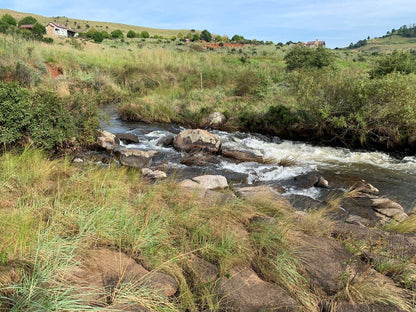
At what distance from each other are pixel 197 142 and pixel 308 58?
48.7 ft

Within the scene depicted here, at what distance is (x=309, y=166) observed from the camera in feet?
27.5

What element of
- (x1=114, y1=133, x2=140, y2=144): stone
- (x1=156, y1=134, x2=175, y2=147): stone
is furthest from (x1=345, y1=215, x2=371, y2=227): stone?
(x1=114, y1=133, x2=140, y2=144): stone

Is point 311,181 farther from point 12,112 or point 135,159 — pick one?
point 12,112

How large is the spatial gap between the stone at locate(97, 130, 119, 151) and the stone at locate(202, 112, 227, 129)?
4.14 meters

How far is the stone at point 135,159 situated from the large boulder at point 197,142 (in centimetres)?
148

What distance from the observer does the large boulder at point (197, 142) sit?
9195 millimetres

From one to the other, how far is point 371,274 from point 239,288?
4.18ft

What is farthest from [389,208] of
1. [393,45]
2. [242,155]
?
[393,45]

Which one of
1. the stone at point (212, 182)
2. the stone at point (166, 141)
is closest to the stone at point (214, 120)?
the stone at point (166, 141)

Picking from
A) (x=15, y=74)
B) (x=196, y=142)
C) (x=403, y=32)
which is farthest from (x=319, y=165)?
(x=403, y=32)

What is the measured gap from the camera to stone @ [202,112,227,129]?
40.3ft

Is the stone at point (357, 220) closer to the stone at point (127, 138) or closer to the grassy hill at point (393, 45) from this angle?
the stone at point (127, 138)

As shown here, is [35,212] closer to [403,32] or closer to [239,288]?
[239,288]

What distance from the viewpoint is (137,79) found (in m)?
18.3
